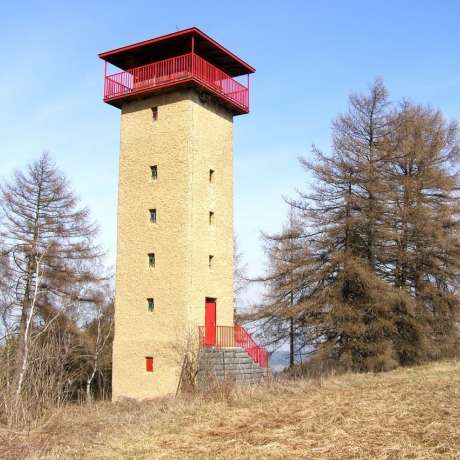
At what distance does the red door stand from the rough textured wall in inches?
9.8

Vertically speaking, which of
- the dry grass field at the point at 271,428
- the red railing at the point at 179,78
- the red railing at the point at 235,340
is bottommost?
the dry grass field at the point at 271,428

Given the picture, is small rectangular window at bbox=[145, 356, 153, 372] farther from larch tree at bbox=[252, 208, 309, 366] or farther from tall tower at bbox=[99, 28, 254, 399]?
larch tree at bbox=[252, 208, 309, 366]

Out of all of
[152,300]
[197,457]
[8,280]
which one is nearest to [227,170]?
[152,300]

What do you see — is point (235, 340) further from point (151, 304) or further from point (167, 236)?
point (167, 236)

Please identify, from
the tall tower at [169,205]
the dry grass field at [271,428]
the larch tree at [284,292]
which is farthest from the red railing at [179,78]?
the dry grass field at [271,428]

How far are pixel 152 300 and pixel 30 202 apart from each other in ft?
33.0

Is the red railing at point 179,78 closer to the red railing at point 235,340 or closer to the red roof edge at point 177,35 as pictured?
the red roof edge at point 177,35

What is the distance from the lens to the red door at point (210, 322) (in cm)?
2275

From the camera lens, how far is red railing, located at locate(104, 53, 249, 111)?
2289 centimetres

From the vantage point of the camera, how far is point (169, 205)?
892 inches

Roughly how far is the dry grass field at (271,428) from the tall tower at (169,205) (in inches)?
291

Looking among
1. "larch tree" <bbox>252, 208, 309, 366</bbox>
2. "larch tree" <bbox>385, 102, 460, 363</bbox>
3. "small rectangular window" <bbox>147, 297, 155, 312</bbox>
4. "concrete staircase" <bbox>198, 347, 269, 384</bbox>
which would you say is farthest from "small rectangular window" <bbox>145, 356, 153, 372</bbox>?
"larch tree" <bbox>385, 102, 460, 363</bbox>

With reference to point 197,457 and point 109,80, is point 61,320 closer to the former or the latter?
point 109,80

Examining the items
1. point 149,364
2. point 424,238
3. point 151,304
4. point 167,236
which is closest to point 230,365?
point 149,364
